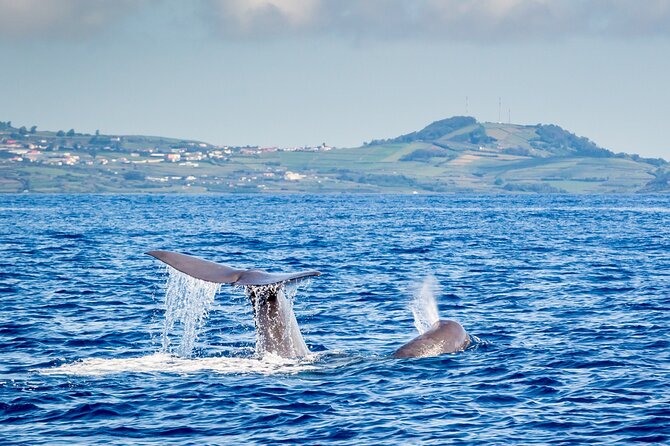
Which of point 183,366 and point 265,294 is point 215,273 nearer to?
point 265,294

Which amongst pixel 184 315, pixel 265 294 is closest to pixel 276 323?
pixel 265 294

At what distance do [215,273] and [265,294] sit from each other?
1420mm

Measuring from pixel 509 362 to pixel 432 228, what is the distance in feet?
177

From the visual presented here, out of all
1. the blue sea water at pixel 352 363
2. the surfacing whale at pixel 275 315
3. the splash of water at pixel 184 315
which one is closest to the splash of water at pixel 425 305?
the blue sea water at pixel 352 363

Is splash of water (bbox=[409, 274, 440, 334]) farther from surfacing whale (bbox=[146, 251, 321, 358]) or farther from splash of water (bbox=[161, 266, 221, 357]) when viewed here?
splash of water (bbox=[161, 266, 221, 357])

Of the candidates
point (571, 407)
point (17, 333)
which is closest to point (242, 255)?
point (17, 333)

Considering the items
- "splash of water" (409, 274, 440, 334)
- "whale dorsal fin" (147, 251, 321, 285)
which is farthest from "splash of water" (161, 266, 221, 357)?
"splash of water" (409, 274, 440, 334)

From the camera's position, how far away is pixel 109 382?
1698cm

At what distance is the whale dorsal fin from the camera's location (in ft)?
51.0

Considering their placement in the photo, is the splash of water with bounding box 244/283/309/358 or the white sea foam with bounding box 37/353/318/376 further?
the white sea foam with bounding box 37/353/318/376

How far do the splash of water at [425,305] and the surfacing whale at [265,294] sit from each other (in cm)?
365

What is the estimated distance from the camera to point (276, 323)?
58.5 feet

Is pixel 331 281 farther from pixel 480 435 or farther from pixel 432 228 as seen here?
pixel 432 228

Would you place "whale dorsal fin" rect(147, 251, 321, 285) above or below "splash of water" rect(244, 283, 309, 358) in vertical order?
above
